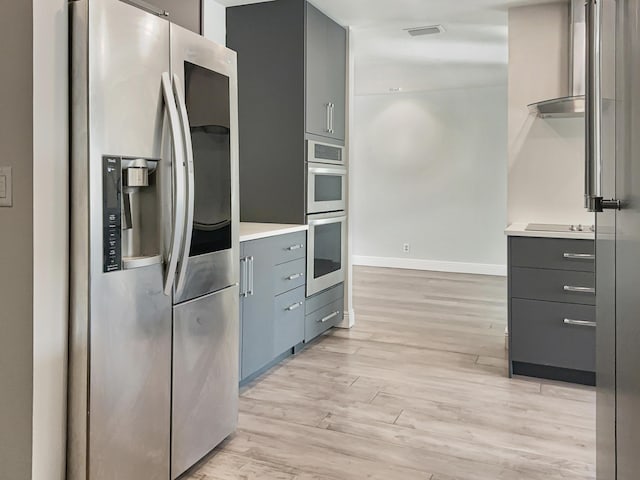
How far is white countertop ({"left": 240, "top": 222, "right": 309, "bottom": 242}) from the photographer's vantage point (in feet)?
9.95

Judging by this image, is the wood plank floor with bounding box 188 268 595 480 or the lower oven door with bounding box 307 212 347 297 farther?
the lower oven door with bounding box 307 212 347 297

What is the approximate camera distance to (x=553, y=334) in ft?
10.6

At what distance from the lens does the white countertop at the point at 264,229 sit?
9.95ft

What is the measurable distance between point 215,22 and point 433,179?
4.41 metres

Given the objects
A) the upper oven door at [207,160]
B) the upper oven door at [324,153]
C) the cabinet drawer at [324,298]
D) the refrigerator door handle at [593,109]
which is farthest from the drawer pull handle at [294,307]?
the refrigerator door handle at [593,109]

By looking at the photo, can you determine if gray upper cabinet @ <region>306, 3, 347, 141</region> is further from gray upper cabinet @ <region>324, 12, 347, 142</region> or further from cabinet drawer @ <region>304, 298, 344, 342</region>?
cabinet drawer @ <region>304, 298, 344, 342</region>

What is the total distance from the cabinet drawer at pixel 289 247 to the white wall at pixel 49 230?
5.76ft

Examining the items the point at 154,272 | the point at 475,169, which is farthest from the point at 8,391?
the point at 475,169

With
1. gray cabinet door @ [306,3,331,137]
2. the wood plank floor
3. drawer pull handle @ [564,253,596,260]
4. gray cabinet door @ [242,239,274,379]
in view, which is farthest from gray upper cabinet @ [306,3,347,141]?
drawer pull handle @ [564,253,596,260]

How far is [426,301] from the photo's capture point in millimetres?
5582

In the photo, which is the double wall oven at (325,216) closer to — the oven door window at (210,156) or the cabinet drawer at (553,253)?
the cabinet drawer at (553,253)

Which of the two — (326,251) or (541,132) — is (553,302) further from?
(326,251)

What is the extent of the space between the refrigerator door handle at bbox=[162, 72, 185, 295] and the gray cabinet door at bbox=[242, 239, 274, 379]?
3.49ft

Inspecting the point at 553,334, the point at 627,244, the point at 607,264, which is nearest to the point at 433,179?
the point at 553,334
